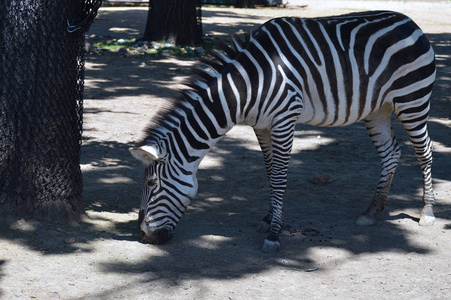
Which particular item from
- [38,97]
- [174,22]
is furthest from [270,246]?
[174,22]

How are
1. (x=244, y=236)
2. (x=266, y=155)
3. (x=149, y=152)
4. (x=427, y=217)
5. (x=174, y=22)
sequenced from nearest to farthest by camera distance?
(x=149, y=152) → (x=244, y=236) → (x=266, y=155) → (x=427, y=217) → (x=174, y=22)

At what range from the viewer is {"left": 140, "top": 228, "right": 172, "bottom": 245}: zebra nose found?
5105 millimetres

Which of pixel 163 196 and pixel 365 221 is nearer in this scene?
pixel 163 196

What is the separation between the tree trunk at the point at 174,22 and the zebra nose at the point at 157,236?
1018 cm

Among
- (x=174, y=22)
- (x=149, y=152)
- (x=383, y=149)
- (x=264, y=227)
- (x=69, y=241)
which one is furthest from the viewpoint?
(x=174, y=22)

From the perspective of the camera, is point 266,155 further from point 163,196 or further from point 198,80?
point 163,196

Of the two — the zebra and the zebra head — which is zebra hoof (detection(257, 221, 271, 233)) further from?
the zebra head

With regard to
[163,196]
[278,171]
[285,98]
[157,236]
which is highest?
[285,98]

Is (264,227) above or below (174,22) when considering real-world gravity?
below

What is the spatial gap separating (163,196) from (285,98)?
4.48ft

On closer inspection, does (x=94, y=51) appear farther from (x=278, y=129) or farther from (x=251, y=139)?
(x=278, y=129)

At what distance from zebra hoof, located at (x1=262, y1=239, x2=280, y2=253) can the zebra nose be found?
0.84 metres

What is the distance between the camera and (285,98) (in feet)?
17.0

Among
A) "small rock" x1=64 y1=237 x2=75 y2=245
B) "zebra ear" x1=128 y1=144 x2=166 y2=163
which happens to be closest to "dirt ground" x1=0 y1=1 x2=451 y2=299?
"small rock" x1=64 y1=237 x2=75 y2=245
